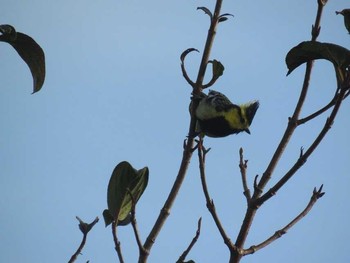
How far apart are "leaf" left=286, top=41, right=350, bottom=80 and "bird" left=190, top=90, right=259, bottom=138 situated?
1.64 metres

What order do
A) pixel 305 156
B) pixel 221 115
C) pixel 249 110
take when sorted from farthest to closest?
pixel 249 110
pixel 221 115
pixel 305 156

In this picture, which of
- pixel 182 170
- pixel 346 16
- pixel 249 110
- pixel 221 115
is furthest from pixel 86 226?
pixel 249 110

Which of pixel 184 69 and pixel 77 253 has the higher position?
pixel 184 69

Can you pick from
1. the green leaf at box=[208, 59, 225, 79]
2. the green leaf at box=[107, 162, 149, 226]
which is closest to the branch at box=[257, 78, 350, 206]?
the green leaf at box=[107, 162, 149, 226]

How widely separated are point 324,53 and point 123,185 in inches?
45.3

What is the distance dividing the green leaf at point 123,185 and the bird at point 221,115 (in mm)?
1593

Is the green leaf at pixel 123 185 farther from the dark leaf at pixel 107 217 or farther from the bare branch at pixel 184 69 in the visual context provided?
the bare branch at pixel 184 69

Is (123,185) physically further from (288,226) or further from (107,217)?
(288,226)

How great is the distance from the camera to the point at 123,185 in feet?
8.33

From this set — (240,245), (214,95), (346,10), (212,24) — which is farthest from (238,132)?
(240,245)

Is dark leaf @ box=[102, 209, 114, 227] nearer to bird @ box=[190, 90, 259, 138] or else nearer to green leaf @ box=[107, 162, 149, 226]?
green leaf @ box=[107, 162, 149, 226]

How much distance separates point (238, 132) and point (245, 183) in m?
2.26

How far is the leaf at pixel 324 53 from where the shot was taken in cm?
234

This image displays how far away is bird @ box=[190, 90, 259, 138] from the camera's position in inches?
165
